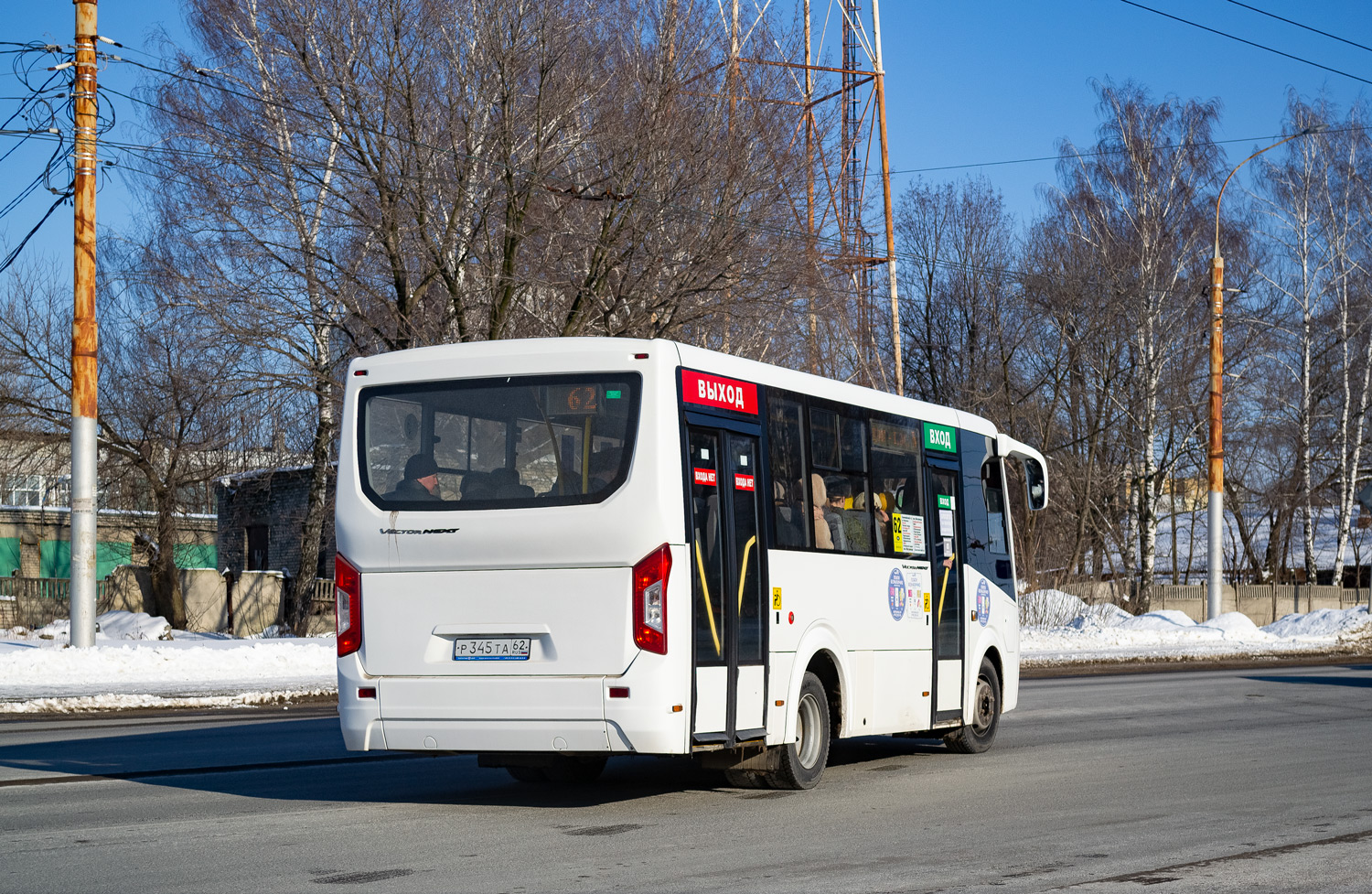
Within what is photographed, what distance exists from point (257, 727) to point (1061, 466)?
32.8 meters

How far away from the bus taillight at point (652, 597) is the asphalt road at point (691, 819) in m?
1.13

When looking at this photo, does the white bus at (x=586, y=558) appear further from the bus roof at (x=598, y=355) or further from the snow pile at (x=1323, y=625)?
the snow pile at (x=1323, y=625)

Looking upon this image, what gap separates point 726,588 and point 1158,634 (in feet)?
88.7

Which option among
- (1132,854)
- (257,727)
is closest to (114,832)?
(1132,854)

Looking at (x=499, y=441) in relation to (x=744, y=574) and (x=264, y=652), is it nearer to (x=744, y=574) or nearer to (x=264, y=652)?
(x=744, y=574)

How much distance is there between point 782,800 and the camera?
10102 mm

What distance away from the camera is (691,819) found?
30.2ft

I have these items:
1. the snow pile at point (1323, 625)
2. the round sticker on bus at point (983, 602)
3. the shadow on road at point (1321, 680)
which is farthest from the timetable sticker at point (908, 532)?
the snow pile at point (1323, 625)

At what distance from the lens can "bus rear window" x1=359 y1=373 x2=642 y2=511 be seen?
30.2 ft

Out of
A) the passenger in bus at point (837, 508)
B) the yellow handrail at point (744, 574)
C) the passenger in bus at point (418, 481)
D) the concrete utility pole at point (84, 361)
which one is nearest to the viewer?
the passenger in bus at point (418, 481)

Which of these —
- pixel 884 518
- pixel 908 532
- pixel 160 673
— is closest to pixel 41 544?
pixel 160 673

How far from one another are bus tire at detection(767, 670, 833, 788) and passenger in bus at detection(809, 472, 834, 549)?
0.93m

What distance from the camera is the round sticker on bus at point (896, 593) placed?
11.8 meters

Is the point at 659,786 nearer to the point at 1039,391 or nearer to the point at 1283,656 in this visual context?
the point at 1283,656
